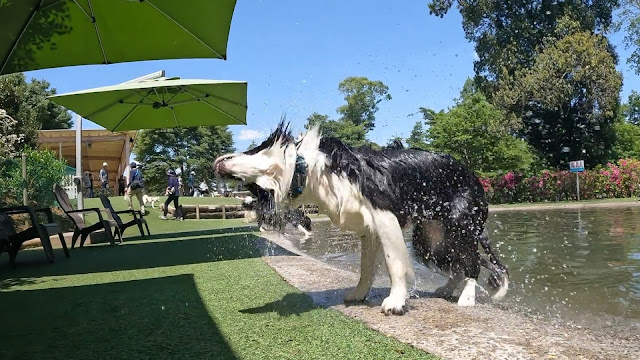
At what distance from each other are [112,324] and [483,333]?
98.6 inches

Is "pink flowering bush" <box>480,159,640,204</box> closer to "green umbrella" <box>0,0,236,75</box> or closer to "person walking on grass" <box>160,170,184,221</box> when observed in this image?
"person walking on grass" <box>160,170,184,221</box>

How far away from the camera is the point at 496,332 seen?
9.41 feet

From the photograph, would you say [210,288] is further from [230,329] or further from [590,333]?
[590,333]

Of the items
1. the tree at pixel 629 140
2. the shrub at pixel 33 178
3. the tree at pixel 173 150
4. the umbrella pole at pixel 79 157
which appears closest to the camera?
the shrub at pixel 33 178

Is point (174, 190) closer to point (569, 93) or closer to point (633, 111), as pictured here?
point (569, 93)

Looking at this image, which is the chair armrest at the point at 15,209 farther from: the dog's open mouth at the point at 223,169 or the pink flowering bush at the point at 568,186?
the pink flowering bush at the point at 568,186

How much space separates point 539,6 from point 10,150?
31.4 meters

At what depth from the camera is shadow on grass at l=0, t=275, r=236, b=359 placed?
2.81 meters

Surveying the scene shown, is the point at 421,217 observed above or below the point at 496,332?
above

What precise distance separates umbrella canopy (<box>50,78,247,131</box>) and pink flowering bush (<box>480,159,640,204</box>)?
20.6 meters

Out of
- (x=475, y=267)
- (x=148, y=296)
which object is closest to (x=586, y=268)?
(x=475, y=267)

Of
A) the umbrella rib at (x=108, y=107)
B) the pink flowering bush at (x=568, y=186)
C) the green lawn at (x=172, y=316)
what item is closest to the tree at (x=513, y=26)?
the pink flowering bush at (x=568, y=186)

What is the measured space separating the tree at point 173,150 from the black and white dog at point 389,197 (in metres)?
43.1

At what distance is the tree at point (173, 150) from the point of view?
150ft
